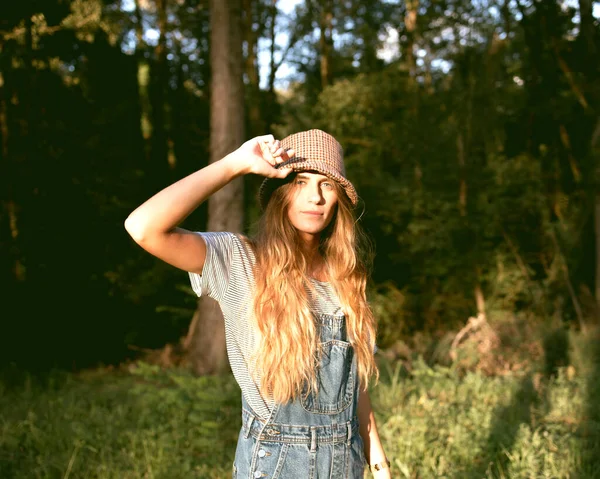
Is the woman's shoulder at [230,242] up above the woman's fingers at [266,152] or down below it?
below

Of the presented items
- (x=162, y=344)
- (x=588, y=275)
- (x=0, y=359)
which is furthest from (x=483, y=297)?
(x=0, y=359)

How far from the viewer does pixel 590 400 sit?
5.42 m

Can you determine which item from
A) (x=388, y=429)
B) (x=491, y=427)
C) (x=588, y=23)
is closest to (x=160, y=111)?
(x=588, y=23)

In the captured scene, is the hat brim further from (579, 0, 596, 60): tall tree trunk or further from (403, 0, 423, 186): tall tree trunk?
(403, 0, 423, 186): tall tree trunk

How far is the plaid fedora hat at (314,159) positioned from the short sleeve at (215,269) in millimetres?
368

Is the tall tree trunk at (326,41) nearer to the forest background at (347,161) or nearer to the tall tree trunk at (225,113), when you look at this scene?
the forest background at (347,161)

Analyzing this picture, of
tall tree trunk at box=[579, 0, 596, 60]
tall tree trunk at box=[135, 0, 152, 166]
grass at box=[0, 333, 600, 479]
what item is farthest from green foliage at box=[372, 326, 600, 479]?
tall tree trunk at box=[135, 0, 152, 166]

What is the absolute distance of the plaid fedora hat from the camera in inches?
82.7

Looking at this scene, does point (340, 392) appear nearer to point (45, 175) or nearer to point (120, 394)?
point (120, 394)

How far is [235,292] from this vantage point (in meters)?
1.92

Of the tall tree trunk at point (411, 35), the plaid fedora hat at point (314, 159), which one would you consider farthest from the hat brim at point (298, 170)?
the tall tree trunk at point (411, 35)

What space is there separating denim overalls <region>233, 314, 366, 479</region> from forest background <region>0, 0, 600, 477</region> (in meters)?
2.55

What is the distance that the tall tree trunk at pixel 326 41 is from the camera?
53.4ft

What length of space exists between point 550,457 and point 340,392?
274cm
